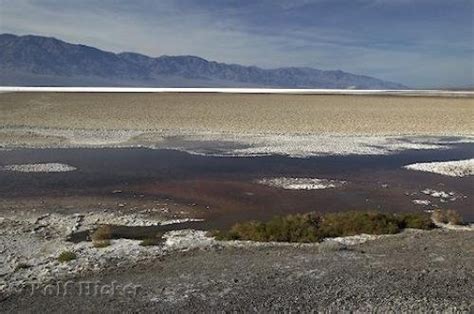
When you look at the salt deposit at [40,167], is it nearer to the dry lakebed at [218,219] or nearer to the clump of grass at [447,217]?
the dry lakebed at [218,219]

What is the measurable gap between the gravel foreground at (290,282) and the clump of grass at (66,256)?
3.46ft

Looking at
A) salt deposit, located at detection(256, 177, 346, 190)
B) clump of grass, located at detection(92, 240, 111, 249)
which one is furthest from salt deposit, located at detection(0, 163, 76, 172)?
clump of grass, located at detection(92, 240, 111, 249)

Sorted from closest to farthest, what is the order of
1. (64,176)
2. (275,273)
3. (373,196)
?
(275,273) → (373,196) → (64,176)

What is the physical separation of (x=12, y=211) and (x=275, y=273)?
25.7ft

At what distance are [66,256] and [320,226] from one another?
5.88m

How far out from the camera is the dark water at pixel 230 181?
15547 millimetres

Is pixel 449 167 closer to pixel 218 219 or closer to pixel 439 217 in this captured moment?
pixel 439 217

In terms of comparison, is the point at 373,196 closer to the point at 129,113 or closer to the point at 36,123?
the point at 36,123

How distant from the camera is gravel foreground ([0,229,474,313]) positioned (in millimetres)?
8289

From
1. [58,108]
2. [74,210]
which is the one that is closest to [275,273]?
[74,210]

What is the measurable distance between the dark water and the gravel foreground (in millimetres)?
3275

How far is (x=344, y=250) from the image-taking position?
11148mm

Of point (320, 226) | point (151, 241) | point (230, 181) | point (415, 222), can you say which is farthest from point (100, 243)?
point (230, 181)

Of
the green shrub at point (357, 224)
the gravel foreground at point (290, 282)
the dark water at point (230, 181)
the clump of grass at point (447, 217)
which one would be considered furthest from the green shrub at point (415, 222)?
the dark water at point (230, 181)
